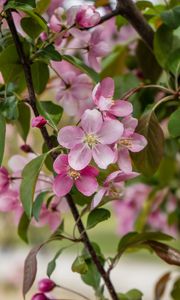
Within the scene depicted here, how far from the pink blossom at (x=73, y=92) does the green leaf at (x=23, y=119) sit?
0.06m

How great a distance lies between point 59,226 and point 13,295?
15.1 feet

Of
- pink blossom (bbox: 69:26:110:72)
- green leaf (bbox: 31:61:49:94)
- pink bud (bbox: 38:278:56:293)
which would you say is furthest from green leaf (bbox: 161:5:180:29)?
pink bud (bbox: 38:278:56:293)

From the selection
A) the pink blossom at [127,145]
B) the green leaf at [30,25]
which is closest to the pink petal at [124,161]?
the pink blossom at [127,145]

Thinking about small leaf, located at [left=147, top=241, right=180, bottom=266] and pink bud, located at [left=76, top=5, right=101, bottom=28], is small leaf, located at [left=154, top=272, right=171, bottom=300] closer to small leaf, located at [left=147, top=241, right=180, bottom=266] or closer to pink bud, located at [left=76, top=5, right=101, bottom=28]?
small leaf, located at [left=147, top=241, right=180, bottom=266]

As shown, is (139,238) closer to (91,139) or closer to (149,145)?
(149,145)

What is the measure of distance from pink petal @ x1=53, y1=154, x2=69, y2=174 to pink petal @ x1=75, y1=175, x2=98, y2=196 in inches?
0.9

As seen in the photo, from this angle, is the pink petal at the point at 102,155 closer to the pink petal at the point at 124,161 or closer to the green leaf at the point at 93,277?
the pink petal at the point at 124,161

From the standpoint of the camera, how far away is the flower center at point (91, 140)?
2.43ft

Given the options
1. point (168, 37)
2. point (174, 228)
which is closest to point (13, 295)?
point (174, 228)

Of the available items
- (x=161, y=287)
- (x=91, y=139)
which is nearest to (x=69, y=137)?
(x=91, y=139)

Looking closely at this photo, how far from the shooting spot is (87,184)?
754 millimetres

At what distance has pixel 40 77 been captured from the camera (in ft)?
2.98

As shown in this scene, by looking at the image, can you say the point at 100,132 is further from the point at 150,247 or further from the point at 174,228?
the point at 174,228

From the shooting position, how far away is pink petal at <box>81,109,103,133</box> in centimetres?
73
